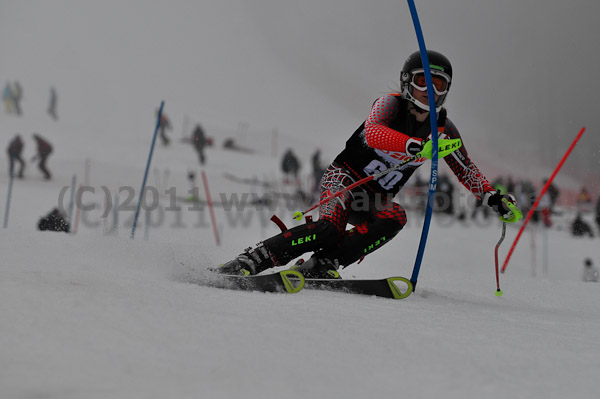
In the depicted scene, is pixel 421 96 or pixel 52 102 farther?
pixel 52 102

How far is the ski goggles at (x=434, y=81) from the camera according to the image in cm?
326

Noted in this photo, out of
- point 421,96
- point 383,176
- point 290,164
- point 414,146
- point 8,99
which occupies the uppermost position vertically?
point 8,99

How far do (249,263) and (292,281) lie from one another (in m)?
0.42

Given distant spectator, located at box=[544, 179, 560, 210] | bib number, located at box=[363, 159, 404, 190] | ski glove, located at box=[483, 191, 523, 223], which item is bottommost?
ski glove, located at box=[483, 191, 523, 223]

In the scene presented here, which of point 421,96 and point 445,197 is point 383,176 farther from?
point 445,197

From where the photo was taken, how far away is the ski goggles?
3.26 m

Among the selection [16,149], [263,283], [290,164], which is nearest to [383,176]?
[263,283]

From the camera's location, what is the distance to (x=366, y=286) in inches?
122

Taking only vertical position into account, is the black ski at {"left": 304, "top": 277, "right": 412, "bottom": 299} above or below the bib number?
below

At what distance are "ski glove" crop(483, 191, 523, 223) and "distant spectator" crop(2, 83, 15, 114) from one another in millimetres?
22523

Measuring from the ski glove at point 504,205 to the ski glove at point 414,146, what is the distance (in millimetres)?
735

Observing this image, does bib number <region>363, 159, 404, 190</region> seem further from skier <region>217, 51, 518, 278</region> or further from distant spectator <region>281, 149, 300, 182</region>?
distant spectator <region>281, 149, 300, 182</region>

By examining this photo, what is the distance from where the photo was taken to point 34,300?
71.8 inches

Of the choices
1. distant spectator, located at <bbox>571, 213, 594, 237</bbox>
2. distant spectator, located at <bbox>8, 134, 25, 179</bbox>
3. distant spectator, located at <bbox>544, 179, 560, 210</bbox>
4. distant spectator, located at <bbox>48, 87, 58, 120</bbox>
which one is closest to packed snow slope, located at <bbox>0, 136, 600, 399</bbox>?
distant spectator, located at <bbox>8, 134, 25, 179</bbox>
